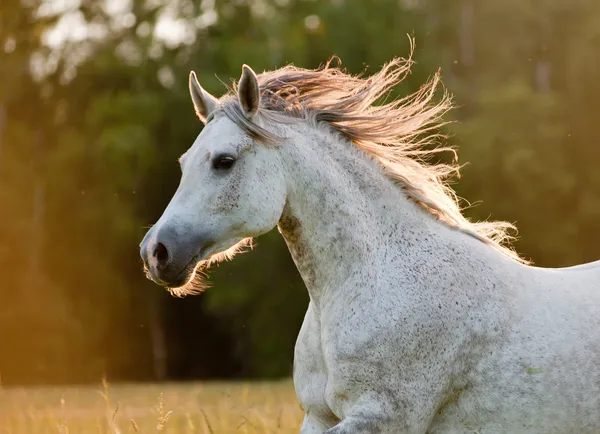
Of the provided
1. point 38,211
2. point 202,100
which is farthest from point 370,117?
point 38,211

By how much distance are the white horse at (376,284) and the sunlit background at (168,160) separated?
27929 mm

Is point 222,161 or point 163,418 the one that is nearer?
point 222,161

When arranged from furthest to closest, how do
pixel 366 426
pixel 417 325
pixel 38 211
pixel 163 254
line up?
pixel 38 211 < pixel 417 325 < pixel 163 254 < pixel 366 426

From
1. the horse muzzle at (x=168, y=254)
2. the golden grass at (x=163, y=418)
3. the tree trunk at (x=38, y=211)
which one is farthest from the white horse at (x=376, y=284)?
the tree trunk at (x=38, y=211)

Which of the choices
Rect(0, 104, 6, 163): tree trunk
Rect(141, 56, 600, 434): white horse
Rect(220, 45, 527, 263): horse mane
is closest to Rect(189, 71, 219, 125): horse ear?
Rect(141, 56, 600, 434): white horse

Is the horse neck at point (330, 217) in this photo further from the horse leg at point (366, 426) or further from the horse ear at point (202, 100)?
the horse leg at point (366, 426)

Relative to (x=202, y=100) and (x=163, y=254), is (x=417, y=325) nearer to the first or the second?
(x=163, y=254)

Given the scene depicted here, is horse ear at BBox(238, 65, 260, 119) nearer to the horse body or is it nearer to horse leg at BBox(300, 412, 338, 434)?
the horse body

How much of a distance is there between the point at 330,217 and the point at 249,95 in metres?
0.80

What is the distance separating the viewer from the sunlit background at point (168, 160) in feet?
113

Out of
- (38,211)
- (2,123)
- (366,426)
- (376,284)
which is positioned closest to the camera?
(366,426)

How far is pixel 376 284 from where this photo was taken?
5.19m

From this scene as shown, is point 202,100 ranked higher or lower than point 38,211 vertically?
higher

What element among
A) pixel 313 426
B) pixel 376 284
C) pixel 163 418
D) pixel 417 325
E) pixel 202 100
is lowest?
pixel 163 418
